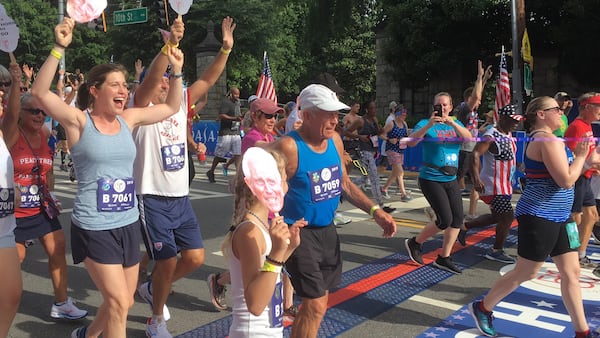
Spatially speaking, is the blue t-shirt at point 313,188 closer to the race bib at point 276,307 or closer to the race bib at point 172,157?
the race bib at point 276,307

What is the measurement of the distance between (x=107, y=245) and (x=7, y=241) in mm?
516

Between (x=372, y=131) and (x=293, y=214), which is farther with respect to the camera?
(x=372, y=131)

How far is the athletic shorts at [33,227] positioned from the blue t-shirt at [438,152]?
11.3ft

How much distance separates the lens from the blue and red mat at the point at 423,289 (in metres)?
4.09

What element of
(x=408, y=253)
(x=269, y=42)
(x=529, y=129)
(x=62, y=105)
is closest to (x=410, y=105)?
(x=269, y=42)

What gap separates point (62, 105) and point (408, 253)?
4.17m

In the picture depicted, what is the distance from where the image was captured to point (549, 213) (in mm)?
3752

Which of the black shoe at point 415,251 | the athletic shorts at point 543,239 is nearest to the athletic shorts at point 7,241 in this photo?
the athletic shorts at point 543,239

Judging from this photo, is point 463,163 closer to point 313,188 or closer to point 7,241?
point 313,188

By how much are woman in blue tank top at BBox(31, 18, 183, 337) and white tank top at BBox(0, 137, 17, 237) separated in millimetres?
327

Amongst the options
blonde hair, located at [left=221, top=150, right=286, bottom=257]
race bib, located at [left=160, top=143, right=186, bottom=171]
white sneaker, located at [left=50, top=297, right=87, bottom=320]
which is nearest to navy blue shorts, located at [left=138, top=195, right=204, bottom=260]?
race bib, located at [left=160, top=143, right=186, bottom=171]

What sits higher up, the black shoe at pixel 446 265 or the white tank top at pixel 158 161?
the white tank top at pixel 158 161

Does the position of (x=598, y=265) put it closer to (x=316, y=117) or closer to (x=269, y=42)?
(x=316, y=117)

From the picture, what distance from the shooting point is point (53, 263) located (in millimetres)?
4242
